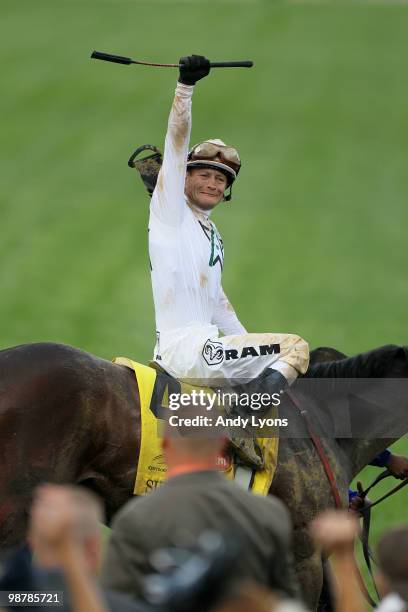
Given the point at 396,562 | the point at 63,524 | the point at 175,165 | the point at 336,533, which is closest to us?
the point at 63,524

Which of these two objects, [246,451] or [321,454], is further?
[321,454]

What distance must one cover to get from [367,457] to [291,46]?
31187mm

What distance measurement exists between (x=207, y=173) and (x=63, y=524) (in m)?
3.89

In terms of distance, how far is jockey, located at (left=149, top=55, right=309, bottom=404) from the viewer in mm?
6320

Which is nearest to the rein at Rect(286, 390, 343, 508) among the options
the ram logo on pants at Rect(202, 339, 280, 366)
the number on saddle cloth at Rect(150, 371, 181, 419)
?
the ram logo on pants at Rect(202, 339, 280, 366)

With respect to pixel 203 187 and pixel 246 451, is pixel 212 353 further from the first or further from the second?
pixel 203 187

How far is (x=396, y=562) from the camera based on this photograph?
3857mm

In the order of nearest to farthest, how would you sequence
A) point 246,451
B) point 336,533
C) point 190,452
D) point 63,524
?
point 63,524 < point 336,533 < point 190,452 < point 246,451

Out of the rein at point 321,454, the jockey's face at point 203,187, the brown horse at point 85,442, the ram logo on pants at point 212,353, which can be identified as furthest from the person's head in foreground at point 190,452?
the jockey's face at point 203,187

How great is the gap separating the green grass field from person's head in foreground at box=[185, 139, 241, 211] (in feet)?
14.6

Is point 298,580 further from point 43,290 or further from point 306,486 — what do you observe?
point 43,290

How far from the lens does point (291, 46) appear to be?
36750mm

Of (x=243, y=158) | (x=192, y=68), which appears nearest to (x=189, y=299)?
(x=192, y=68)

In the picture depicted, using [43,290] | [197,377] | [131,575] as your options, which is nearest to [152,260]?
[197,377]
